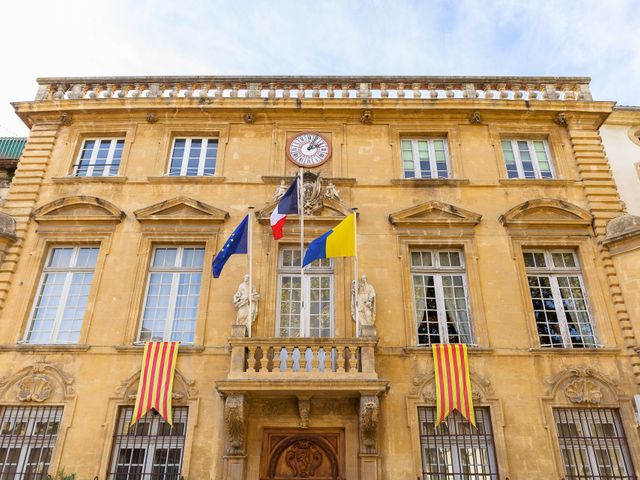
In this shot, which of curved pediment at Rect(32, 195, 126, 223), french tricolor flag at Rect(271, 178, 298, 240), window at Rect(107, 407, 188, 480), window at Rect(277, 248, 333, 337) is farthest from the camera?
curved pediment at Rect(32, 195, 126, 223)

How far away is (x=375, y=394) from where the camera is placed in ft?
31.0

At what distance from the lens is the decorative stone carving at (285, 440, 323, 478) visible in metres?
9.80

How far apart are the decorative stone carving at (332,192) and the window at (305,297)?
155 cm

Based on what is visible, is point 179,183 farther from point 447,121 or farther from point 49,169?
point 447,121

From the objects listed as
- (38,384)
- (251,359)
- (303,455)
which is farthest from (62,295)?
(303,455)

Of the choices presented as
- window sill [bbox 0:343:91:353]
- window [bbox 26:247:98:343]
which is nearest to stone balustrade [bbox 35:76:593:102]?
window [bbox 26:247:98:343]

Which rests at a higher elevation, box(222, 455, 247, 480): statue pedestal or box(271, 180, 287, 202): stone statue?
box(271, 180, 287, 202): stone statue

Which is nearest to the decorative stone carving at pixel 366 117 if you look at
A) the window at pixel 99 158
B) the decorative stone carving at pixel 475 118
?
the decorative stone carving at pixel 475 118

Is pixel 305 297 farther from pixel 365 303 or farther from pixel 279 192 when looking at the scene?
pixel 279 192

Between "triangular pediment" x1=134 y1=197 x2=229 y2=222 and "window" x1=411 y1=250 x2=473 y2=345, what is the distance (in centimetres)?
479

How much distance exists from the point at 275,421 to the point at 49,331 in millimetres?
5382

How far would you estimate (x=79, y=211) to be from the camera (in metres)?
12.4

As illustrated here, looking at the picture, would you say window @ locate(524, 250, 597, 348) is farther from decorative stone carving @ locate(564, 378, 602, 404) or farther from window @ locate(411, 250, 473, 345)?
window @ locate(411, 250, 473, 345)

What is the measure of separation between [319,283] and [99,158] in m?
6.87
